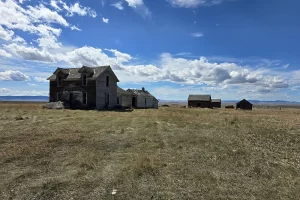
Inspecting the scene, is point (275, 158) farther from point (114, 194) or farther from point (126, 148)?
point (114, 194)

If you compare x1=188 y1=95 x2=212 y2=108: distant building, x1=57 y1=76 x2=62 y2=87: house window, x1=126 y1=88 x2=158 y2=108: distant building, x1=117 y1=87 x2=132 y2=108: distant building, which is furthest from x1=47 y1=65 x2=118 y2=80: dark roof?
x1=188 y1=95 x2=212 y2=108: distant building

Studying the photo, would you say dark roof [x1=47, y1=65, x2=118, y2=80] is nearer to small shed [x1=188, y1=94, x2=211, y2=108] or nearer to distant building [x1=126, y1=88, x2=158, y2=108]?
distant building [x1=126, y1=88, x2=158, y2=108]

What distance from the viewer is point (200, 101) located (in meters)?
86.1

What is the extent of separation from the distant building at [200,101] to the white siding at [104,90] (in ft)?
134

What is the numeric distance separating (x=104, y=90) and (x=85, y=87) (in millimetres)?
3059

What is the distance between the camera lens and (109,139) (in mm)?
15492

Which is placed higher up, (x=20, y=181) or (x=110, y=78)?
(x=110, y=78)

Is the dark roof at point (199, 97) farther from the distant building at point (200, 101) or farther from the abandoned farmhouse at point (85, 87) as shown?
the abandoned farmhouse at point (85, 87)

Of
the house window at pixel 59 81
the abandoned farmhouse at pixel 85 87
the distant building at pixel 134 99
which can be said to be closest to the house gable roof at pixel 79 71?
the abandoned farmhouse at pixel 85 87

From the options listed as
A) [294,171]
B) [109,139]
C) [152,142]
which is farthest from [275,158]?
[109,139]

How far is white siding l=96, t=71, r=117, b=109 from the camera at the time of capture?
46000 mm

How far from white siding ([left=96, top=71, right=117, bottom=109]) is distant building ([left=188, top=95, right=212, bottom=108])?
134ft

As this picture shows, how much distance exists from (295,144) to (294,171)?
5601 mm

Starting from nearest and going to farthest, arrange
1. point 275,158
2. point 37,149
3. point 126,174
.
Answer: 1. point 126,174
2. point 275,158
3. point 37,149
